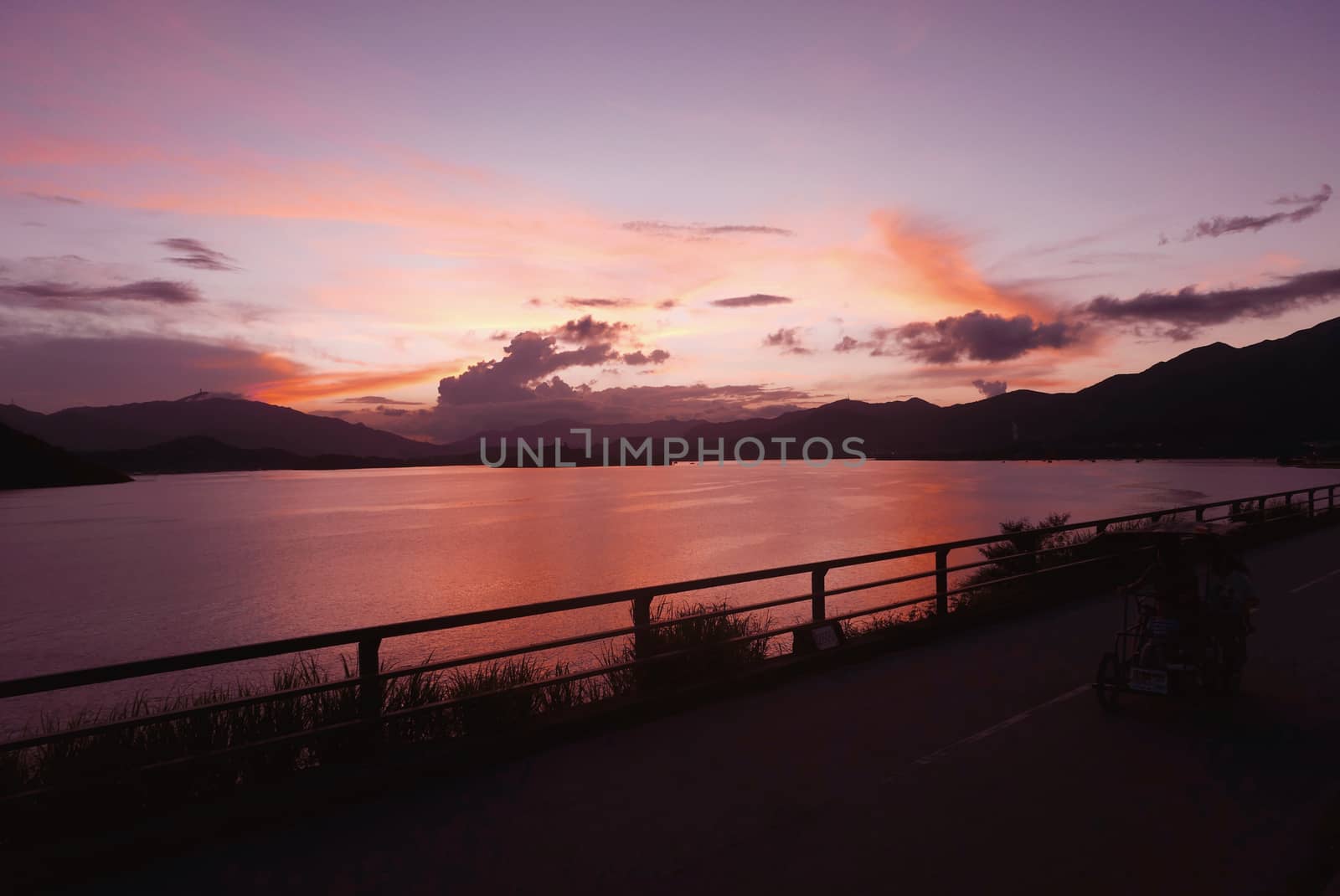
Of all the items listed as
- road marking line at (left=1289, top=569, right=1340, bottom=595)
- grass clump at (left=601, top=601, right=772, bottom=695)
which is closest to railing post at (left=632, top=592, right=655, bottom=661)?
grass clump at (left=601, top=601, right=772, bottom=695)

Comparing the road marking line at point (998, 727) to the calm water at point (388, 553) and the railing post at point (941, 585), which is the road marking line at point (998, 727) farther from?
the calm water at point (388, 553)

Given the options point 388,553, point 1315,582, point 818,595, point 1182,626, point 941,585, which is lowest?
point 388,553

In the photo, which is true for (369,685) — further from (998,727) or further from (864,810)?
(998,727)

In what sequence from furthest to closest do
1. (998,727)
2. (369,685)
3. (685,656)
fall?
(685,656), (998,727), (369,685)

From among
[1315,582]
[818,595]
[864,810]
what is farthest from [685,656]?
[1315,582]

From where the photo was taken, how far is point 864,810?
5.73 metres

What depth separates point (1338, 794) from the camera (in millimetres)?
5988

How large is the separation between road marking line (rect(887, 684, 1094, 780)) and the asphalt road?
0.08ft

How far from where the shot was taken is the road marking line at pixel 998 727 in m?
6.84

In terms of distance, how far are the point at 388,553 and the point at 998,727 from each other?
67633 mm

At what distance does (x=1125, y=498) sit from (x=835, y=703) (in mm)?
122115

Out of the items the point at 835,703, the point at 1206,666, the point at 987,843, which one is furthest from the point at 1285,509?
the point at 987,843

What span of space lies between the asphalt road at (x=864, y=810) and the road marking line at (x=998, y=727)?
1.0 inches

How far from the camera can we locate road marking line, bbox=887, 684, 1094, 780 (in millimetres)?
6838
